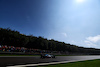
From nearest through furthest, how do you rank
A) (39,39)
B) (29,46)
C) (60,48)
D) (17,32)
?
A: (17,32), (29,46), (39,39), (60,48)

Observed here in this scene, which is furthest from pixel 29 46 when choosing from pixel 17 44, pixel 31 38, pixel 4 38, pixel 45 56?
pixel 45 56

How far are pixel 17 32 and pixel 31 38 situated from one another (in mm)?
8760

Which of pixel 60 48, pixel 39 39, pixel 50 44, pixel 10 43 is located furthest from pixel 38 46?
pixel 60 48

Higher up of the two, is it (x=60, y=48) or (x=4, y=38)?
(x=4, y=38)

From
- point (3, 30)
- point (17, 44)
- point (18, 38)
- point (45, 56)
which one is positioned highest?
point (3, 30)

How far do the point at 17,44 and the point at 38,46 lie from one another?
11.9 m

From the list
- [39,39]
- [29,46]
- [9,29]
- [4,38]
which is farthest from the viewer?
[39,39]

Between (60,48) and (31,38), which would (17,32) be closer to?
(31,38)

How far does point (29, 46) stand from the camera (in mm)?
43344

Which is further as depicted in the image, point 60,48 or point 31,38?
point 60,48

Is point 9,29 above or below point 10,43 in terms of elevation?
above

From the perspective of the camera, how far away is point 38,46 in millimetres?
45719

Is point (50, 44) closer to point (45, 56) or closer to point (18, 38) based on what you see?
point (18, 38)

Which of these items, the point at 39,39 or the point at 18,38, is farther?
the point at 39,39
